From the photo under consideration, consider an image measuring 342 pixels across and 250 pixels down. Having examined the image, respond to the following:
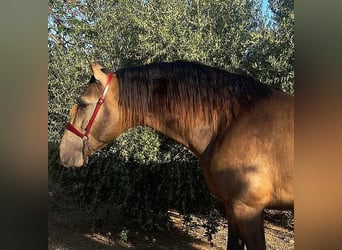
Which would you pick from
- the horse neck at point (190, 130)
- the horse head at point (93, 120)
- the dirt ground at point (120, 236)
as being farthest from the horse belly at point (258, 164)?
the dirt ground at point (120, 236)

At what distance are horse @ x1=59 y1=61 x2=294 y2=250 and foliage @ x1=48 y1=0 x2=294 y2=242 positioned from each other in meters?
1.34

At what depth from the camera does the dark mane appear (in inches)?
80.4

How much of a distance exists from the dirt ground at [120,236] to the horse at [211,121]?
2031mm

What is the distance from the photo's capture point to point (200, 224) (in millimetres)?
4285

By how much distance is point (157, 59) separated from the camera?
11.9 feet

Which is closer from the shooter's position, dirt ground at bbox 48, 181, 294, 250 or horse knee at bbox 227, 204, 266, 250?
horse knee at bbox 227, 204, 266, 250

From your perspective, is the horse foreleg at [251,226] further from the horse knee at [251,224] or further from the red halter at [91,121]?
the red halter at [91,121]

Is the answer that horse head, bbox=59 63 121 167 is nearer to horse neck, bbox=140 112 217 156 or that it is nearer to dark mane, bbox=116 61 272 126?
dark mane, bbox=116 61 272 126

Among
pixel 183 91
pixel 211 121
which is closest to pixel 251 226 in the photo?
pixel 211 121

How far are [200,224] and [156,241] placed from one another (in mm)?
554

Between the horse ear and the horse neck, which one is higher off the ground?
the horse ear

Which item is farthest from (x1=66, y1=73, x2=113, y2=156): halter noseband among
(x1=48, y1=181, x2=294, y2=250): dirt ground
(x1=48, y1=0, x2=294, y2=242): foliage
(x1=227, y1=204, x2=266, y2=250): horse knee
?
(x1=48, y1=181, x2=294, y2=250): dirt ground
